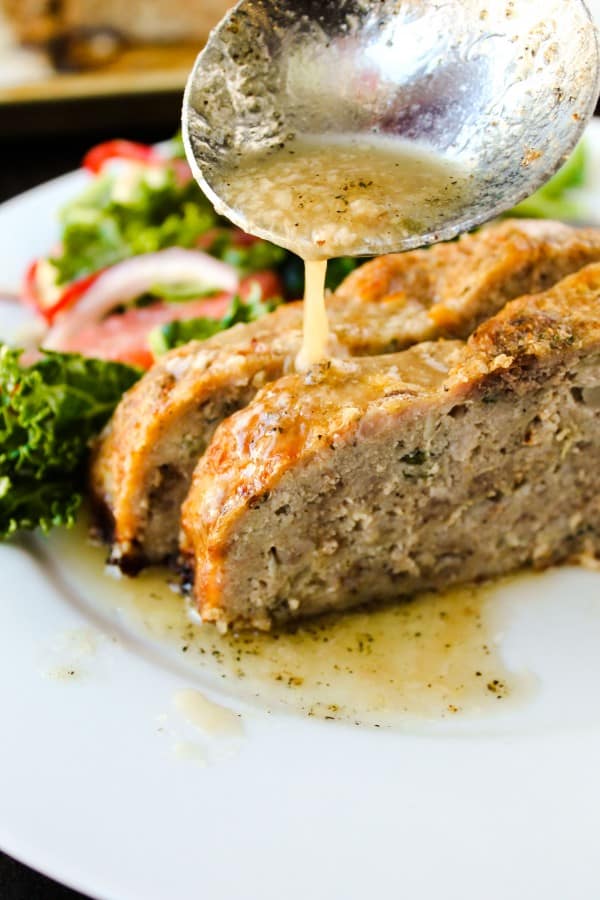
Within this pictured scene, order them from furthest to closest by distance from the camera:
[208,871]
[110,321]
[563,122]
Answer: [110,321] → [563,122] → [208,871]

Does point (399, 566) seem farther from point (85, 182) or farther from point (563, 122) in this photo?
point (85, 182)

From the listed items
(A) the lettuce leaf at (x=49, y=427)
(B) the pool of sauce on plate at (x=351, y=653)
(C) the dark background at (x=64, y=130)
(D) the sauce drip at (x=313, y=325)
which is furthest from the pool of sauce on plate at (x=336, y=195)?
(C) the dark background at (x=64, y=130)

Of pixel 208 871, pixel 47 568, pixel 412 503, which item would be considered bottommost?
pixel 47 568

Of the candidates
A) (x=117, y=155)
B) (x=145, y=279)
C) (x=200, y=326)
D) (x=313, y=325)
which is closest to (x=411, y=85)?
(x=313, y=325)

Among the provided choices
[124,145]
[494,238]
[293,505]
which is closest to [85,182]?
[124,145]

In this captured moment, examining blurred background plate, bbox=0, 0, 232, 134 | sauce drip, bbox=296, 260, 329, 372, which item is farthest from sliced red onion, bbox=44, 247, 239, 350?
blurred background plate, bbox=0, 0, 232, 134

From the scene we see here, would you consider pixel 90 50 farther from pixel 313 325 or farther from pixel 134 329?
pixel 313 325
